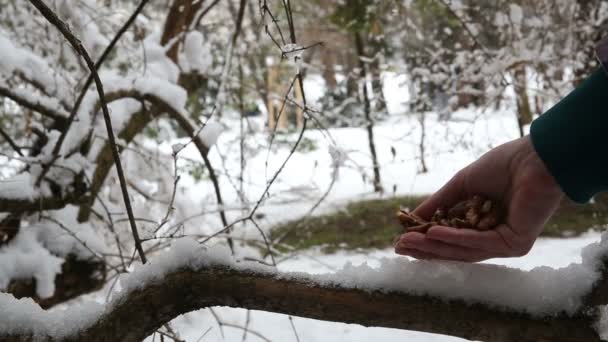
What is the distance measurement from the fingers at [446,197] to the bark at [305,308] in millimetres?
360

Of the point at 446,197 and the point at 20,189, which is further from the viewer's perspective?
the point at 20,189

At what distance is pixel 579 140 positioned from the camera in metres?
0.79

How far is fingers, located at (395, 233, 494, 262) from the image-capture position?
840mm

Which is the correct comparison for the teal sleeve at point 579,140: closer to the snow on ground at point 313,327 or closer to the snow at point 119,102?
the snow on ground at point 313,327

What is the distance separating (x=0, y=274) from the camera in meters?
1.62

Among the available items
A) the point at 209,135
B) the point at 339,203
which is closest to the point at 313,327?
the point at 209,135

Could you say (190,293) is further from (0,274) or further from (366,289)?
(0,274)

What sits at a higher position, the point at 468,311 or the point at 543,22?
the point at 543,22

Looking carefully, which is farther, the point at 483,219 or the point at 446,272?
the point at 483,219

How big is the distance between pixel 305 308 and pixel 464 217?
0.42 m

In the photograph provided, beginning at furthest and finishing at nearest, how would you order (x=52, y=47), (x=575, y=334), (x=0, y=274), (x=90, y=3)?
(x=52, y=47) < (x=90, y=3) < (x=0, y=274) < (x=575, y=334)

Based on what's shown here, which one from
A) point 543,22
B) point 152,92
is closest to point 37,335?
point 152,92

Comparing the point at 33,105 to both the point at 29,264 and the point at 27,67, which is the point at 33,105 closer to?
the point at 27,67

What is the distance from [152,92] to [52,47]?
3.67 ft
